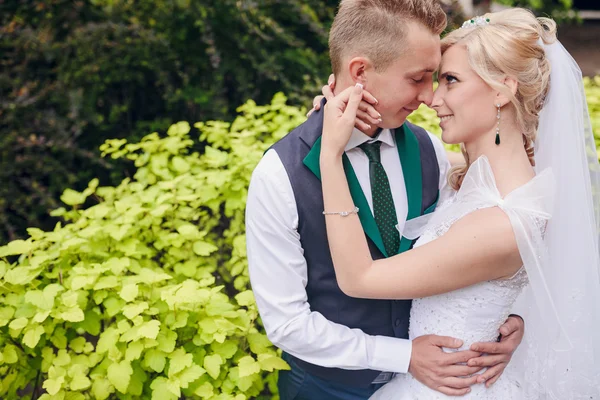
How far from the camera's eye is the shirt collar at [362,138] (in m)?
2.32

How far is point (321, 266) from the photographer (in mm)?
2219

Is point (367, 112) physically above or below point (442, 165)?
above

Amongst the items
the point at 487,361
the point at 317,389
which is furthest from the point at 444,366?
the point at 317,389

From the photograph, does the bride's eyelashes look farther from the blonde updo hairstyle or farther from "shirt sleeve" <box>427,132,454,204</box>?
"shirt sleeve" <box>427,132,454,204</box>

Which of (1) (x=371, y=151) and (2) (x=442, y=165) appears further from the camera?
(2) (x=442, y=165)

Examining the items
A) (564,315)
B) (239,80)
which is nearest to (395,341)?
(564,315)

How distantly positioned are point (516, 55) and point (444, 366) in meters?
1.08

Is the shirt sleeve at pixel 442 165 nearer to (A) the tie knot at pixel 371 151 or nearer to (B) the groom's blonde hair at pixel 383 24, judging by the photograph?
(A) the tie knot at pixel 371 151

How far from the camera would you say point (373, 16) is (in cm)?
217

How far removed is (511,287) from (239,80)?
3262 mm

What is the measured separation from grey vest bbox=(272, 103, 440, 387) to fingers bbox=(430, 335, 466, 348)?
0.56 ft

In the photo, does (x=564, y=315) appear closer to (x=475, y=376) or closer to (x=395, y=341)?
(x=475, y=376)

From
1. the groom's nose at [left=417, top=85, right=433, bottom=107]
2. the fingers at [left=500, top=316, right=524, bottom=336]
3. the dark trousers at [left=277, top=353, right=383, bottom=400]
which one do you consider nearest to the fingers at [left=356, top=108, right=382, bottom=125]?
the groom's nose at [left=417, top=85, right=433, bottom=107]

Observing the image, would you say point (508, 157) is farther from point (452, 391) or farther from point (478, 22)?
point (452, 391)
